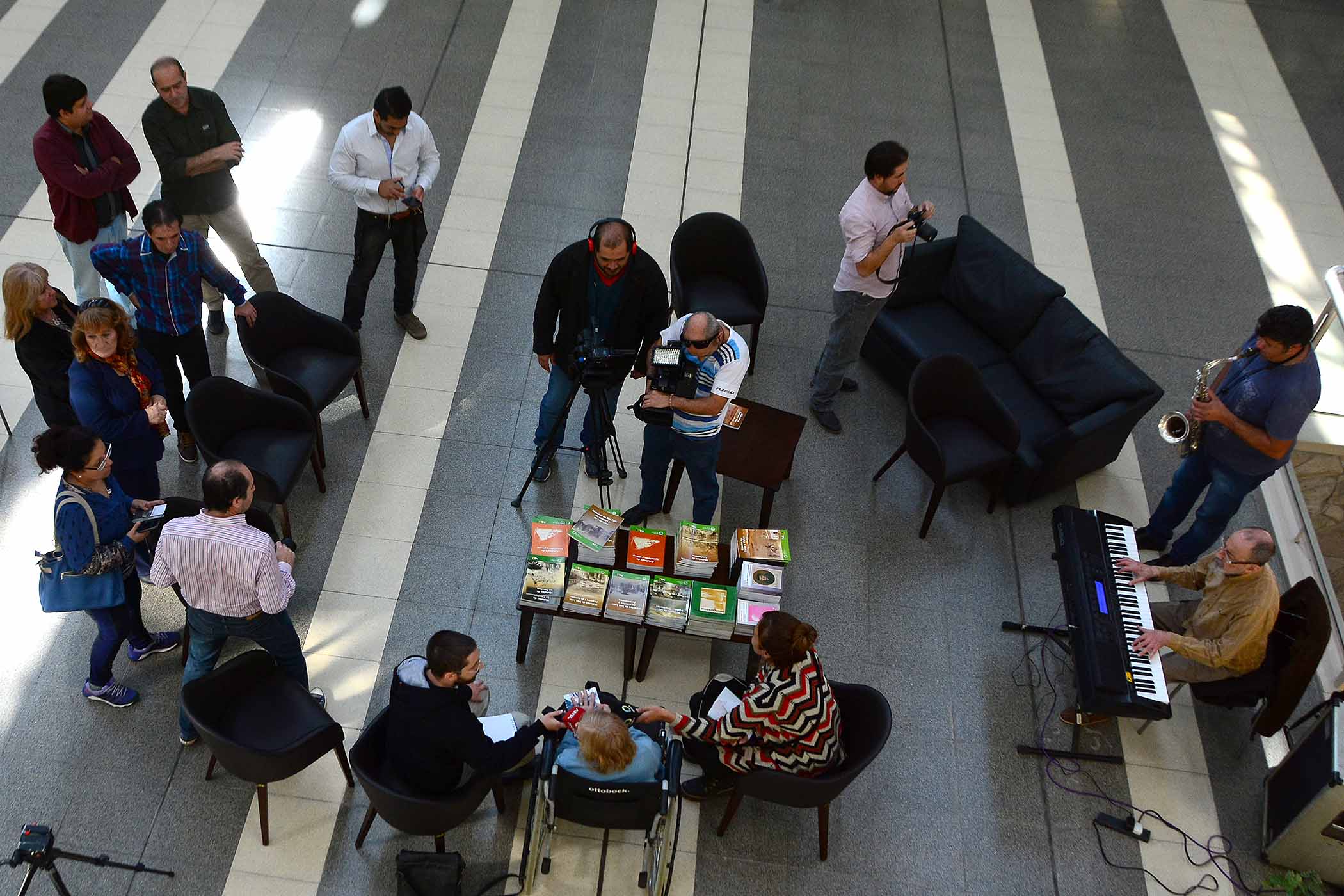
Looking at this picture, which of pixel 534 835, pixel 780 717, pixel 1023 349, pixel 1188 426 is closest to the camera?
pixel 780 717

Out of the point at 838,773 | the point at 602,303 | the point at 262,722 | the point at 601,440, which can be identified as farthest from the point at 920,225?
the point at 262,722

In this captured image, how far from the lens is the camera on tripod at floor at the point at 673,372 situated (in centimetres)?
497

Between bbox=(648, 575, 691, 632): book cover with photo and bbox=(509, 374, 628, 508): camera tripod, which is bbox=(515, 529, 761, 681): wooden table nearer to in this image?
bbox=(648, 575, 691, 632): book cover with photo

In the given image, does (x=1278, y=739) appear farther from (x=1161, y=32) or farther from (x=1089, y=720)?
(x=1161, y=32)

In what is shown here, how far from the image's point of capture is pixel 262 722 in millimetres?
4508

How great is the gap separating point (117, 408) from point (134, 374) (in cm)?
19

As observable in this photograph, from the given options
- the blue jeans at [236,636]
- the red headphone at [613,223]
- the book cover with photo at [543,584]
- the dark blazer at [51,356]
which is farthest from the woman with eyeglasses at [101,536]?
the red headphone at [613,223]

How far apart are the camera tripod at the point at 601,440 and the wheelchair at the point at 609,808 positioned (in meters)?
1.79

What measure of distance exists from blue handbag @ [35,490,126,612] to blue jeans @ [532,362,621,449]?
2.30 m

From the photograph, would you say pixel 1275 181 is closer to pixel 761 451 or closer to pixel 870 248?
pixel 870 248

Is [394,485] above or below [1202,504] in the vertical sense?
below

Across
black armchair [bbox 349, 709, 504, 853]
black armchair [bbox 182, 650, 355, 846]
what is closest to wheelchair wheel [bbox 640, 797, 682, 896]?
black armchair [bbox 349, 709, 504, 853]

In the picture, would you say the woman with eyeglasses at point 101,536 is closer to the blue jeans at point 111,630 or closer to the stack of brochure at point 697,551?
the blue jeans at point 111,630

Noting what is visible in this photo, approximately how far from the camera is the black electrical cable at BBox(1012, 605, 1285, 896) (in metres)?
4.81
